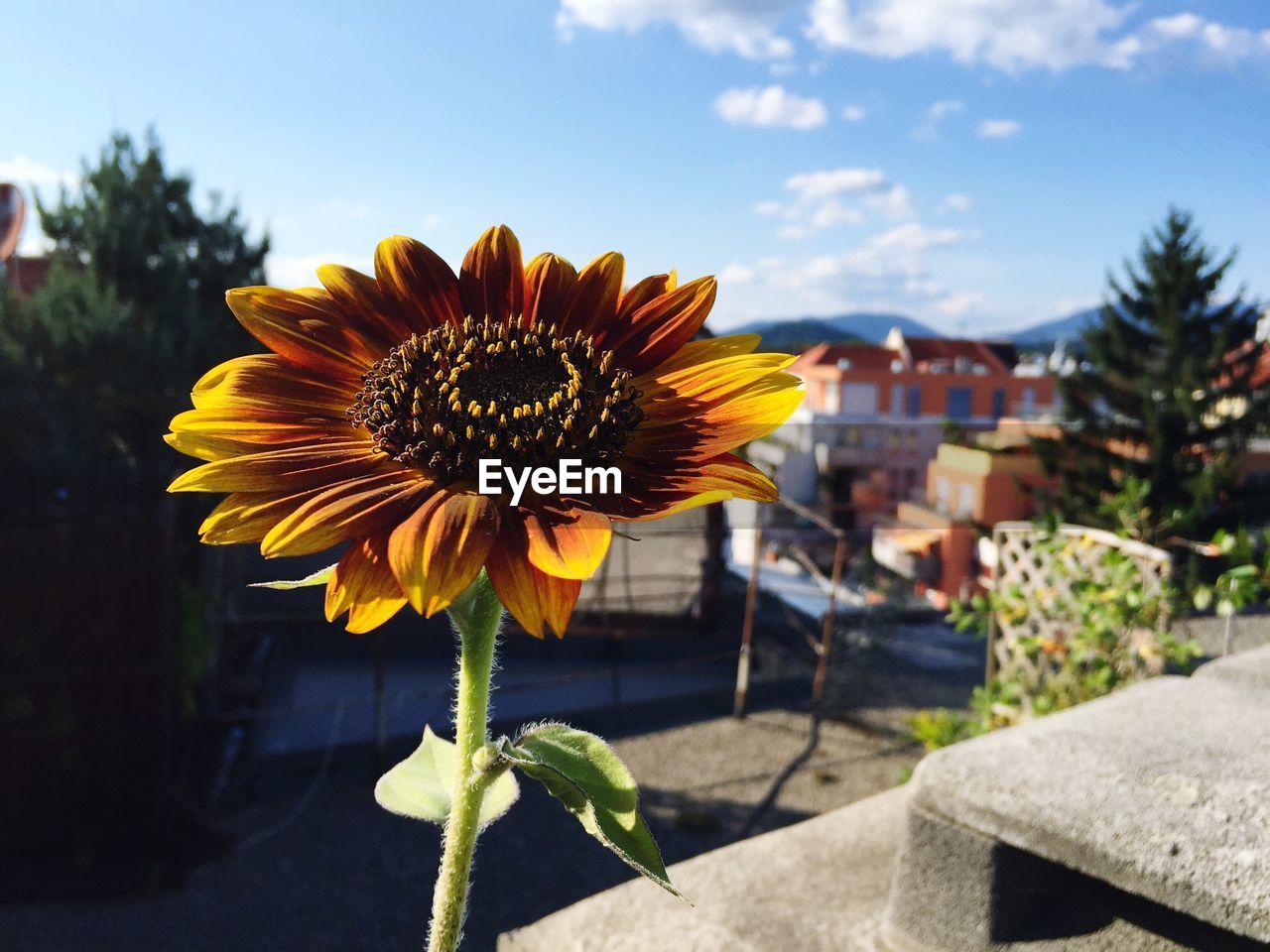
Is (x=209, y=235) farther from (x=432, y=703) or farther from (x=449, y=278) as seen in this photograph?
(x=449, y=278)

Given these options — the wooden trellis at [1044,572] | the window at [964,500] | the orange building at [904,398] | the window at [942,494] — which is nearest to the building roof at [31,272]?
the wooden trellis at [1044,572]

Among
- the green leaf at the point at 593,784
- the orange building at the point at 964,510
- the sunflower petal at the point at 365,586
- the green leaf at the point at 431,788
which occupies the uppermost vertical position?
the sunflower petal at the point at 365,586

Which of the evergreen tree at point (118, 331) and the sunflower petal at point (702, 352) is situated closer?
the sunflower petal at point (702, 352)

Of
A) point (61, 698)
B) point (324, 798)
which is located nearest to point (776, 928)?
point (61, 698)

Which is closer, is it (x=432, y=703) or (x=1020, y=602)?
(x=1020, y=602)

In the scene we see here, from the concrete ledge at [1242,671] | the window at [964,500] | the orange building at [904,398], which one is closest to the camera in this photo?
the concrete ledge at [1242,671]

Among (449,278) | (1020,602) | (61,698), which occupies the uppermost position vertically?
(449,278)

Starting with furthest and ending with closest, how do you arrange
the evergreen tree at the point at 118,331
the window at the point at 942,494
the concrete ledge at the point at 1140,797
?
the window at the point at 942,494 < the evergreen tree at the point at 118,331 < the concrete ledge at the point at 1140,797

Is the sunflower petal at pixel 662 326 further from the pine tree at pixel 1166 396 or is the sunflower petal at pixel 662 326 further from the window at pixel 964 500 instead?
the window at pixel 964 500
